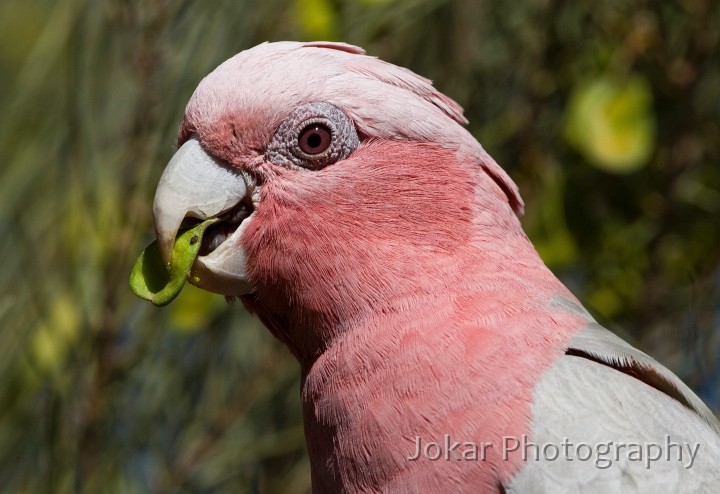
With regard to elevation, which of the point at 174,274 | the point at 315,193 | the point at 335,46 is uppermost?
the point at 335,46

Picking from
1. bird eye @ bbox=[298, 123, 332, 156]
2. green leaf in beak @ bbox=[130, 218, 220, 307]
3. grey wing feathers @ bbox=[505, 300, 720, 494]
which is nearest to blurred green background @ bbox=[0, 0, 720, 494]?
green leaf in beak @ bbox=[130, 218, 220, 307]

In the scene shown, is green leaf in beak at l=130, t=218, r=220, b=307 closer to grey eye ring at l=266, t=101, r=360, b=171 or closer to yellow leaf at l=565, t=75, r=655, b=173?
grey eye ring at l=266, t=101, r=360, b=171

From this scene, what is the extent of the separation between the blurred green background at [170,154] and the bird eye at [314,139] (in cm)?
79

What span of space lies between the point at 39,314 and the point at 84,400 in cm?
28

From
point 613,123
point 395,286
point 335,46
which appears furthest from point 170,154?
point 613,123

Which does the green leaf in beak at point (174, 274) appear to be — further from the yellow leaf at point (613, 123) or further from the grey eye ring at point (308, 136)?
the yellow leaf at point (613, 123)

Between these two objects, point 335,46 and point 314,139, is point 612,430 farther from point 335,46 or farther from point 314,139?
point 335,46

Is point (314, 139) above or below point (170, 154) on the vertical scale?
above

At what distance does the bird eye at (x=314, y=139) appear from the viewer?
220cm

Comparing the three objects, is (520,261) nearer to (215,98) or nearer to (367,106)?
(367,106)

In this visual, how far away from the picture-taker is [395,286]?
7.09 ft

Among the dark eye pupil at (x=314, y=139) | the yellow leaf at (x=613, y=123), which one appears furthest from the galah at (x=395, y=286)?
the yellow leaf at (x=613, y=123)

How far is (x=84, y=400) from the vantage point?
9.45ft

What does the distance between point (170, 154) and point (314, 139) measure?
0.81 meters
